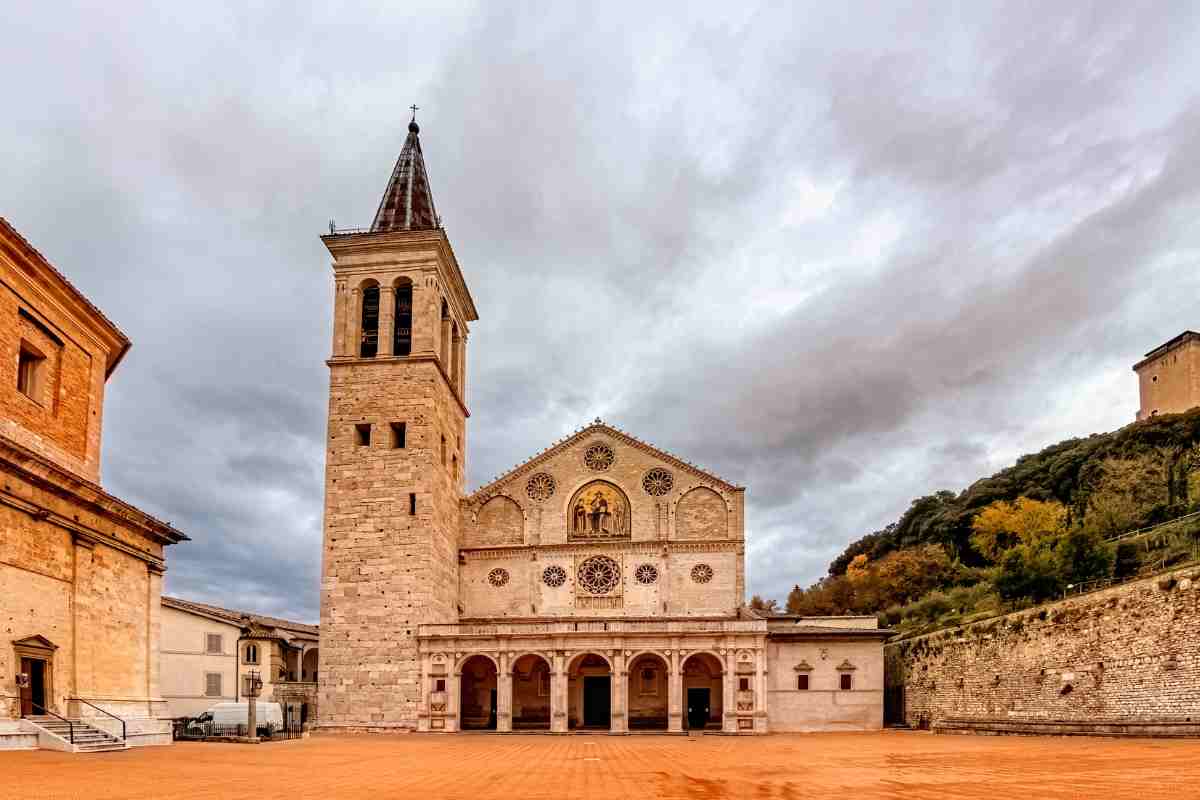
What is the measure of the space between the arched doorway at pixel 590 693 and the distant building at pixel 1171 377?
4850cm

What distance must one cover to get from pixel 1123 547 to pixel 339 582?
33.6m

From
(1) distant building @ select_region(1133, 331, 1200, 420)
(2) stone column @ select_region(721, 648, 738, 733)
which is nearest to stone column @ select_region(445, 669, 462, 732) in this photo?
(2) stone column @ select_region(721, 648, 738, 733)

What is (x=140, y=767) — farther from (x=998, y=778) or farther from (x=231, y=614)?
(x=231, y=614)

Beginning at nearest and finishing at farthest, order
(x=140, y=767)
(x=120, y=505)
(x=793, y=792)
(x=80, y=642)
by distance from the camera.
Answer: (x=793, y=792)
(x=140, y=767)
(x=80, y=642)
(x=120, y=505)

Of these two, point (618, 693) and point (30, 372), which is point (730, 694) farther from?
point (30, 372)

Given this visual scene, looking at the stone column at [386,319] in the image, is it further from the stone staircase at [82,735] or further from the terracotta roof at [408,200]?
the stone staircase at [82,735]

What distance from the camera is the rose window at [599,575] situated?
4912 centimetres

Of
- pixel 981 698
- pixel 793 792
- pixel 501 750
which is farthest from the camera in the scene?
pixel 981 698

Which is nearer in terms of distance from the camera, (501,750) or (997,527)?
(501,750)

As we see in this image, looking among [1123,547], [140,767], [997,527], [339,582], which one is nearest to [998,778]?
[140,767]

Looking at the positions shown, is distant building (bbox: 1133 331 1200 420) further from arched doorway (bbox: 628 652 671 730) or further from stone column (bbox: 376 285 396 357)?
stone column (bbox: 376 285 396 357)

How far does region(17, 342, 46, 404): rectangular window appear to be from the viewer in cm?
2573

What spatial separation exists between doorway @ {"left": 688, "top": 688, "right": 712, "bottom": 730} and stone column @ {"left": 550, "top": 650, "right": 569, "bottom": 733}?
265 inches

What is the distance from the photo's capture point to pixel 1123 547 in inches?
1681
